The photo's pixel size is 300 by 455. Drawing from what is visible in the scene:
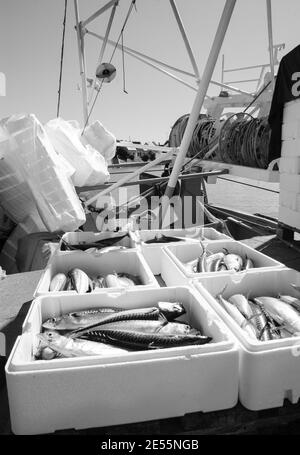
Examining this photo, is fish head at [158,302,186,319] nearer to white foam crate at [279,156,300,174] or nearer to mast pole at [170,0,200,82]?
white foam crate at [279,156,300,174]

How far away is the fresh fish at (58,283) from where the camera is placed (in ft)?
9.44

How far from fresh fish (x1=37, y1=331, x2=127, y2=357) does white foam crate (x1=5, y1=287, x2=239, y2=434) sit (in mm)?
120

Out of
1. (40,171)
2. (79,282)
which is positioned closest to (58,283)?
(79,282)

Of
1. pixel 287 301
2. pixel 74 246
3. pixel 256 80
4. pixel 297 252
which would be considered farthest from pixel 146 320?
pixel 256 80

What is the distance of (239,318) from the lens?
7.37ft

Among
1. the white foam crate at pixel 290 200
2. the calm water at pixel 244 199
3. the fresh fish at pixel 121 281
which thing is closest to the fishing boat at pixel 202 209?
the white foam crate at pixel 290 200

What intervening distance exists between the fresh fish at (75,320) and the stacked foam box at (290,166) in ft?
11.7

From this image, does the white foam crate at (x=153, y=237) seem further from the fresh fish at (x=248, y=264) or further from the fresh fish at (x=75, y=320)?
the fresh fish at (x=75, y=320)

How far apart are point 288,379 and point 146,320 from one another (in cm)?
85

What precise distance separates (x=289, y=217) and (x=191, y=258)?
199 cm

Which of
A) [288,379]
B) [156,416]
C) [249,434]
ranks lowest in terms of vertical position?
[249,434]

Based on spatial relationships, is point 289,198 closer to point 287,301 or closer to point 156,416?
point 287,301

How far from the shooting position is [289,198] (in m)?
5.01

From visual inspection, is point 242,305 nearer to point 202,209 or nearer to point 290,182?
point 290,182
